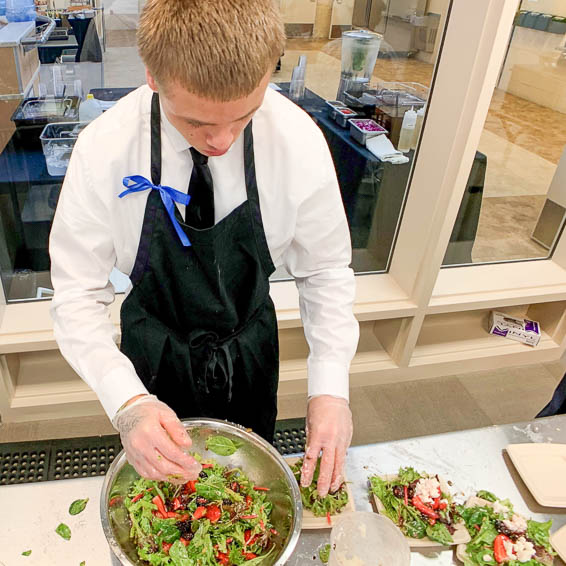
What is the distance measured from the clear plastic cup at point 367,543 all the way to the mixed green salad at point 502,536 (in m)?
0.17

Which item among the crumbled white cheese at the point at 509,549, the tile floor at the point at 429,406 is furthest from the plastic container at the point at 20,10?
the crumbled white cheese at the point at 509,549

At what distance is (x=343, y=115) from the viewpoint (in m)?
2.49

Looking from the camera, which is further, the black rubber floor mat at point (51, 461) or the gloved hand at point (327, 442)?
the black rubber floor mat at point (51, 461)

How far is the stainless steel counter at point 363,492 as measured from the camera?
106 cm

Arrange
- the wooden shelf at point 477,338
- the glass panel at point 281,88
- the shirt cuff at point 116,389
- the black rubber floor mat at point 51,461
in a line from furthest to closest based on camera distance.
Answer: the wooden shelf at point 477,338 < the glass panel at point 281,88 < the black rubber floor mat at point 51,461 < the shirt cuff at point 116,389

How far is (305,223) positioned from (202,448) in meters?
0.54

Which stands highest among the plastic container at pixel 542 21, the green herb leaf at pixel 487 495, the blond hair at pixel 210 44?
the blond hair at pixel 210 44

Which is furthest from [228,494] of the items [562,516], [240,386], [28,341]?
[28,341]

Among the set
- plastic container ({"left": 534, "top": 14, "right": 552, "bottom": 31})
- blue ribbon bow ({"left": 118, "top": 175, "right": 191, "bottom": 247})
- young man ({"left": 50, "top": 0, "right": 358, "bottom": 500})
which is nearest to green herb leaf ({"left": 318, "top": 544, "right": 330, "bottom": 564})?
young man ({"left": 50, "top": 0, "right": 358, "bottom": 500})

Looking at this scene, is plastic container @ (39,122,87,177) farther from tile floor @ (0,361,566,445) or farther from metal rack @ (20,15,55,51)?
tile floor @ (0,361,566,445)

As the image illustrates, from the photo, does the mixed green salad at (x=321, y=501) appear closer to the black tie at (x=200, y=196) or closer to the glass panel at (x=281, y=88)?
the black tie at (x=200, y=196)

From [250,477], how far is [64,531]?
39 centimetres

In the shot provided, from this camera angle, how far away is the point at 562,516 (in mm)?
1235

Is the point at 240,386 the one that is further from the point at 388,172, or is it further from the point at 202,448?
the point at 388,172
